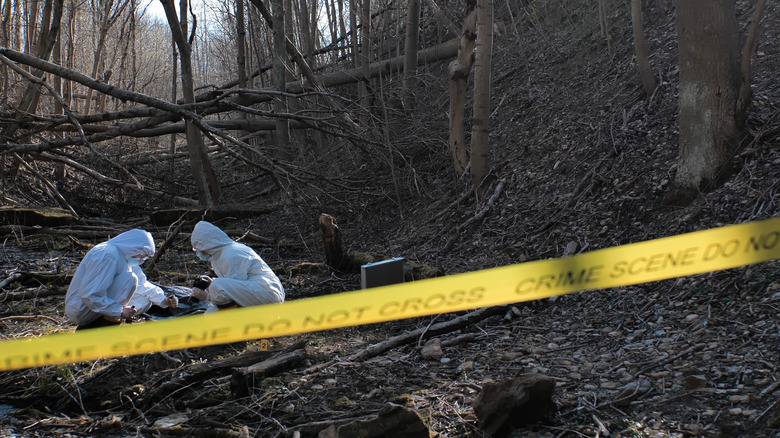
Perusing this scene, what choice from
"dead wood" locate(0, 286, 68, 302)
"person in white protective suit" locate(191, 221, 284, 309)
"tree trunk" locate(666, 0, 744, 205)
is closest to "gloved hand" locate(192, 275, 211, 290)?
→ "person in white protective suit" locate(191, 221, 284, 309)

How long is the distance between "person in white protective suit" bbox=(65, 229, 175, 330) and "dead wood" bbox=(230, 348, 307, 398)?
5.54 ft

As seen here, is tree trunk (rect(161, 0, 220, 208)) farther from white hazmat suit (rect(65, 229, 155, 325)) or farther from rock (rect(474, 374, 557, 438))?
rock (rect(474, 374, 557, 438))

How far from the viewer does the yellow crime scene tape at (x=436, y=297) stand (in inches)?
154

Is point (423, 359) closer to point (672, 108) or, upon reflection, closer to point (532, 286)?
point (532, 286)

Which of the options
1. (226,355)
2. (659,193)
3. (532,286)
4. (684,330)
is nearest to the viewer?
(684,330)

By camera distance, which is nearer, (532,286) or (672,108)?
(532,286)

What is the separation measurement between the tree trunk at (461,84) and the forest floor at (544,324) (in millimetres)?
480

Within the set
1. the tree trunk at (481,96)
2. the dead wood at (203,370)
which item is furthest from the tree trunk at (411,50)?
the dead wood at (203,370)

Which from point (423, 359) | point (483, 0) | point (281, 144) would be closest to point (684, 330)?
point (423, 359)

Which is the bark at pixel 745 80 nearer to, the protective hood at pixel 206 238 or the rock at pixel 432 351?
the rock at pixel 432 351

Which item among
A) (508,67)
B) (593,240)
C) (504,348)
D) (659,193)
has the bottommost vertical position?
(504,348)

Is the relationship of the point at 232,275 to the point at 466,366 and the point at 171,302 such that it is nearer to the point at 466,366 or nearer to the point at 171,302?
the point at 171,302

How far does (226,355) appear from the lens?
478 centimetres

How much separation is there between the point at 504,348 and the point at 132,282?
3.08m
